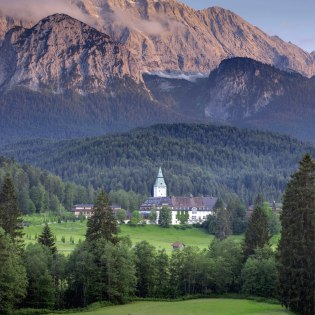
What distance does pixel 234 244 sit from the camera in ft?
371

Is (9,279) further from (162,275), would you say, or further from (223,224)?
(223,224)

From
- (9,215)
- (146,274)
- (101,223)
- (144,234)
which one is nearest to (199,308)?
(146,274)

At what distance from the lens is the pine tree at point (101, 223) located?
102625 millimetres

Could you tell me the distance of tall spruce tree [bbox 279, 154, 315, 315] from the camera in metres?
73.8

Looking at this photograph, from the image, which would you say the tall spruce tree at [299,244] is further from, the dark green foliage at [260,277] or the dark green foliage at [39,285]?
the dark green foliage at [39,285]

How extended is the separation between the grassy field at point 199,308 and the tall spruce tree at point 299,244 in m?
2.19

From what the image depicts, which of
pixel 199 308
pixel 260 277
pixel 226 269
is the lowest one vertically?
pixel 199 308

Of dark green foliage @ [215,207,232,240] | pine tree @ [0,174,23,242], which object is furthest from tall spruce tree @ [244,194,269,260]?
dark green foliage @ [215,207,232,240]

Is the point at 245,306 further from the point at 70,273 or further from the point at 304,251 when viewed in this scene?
the point at 70,273

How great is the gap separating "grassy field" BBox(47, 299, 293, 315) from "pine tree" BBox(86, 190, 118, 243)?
10843 mm

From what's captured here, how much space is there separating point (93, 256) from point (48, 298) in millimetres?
6938

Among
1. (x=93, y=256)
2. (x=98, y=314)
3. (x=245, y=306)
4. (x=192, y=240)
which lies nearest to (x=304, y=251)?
(x=245, y=306)

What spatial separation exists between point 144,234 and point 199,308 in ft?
341

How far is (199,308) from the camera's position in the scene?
85.6m
